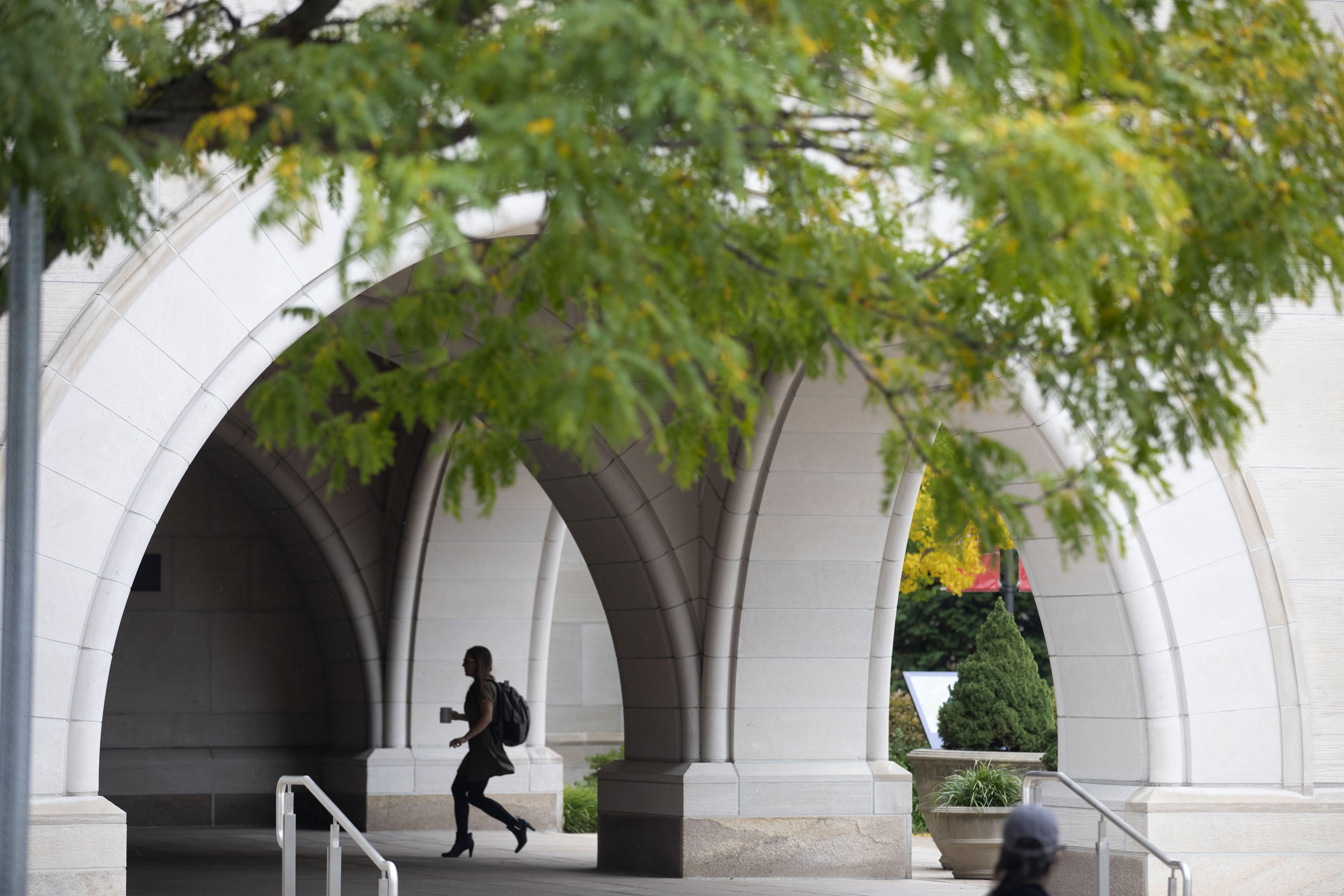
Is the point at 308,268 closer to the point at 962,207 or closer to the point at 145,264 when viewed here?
the point at 145,264

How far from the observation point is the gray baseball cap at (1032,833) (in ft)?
14.2

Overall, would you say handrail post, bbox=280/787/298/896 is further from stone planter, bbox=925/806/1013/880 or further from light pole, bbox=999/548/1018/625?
light pole, bbox=999/548/1018/625

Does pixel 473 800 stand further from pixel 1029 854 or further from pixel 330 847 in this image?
pixel 1029 854

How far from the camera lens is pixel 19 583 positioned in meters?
3.84

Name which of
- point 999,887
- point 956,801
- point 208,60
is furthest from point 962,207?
point 956,801

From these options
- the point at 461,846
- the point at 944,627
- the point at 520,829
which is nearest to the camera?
the point at 520,829

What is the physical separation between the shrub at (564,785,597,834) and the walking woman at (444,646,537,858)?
4.24 meters

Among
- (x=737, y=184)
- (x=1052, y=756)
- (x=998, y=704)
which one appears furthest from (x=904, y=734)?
(x=737, y=184)

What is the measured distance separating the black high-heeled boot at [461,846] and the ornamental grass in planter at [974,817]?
3.69 m

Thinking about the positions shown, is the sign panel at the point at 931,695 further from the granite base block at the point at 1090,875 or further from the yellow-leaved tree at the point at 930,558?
the granite base block at the point at 1090,875

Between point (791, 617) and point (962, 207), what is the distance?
8.12 metres

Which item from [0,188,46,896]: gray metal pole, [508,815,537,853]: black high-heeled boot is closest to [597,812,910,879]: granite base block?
[508,815,537,853]: black high-heeled boot

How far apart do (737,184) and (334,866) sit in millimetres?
5423

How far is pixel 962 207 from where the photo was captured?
3.86 meters
